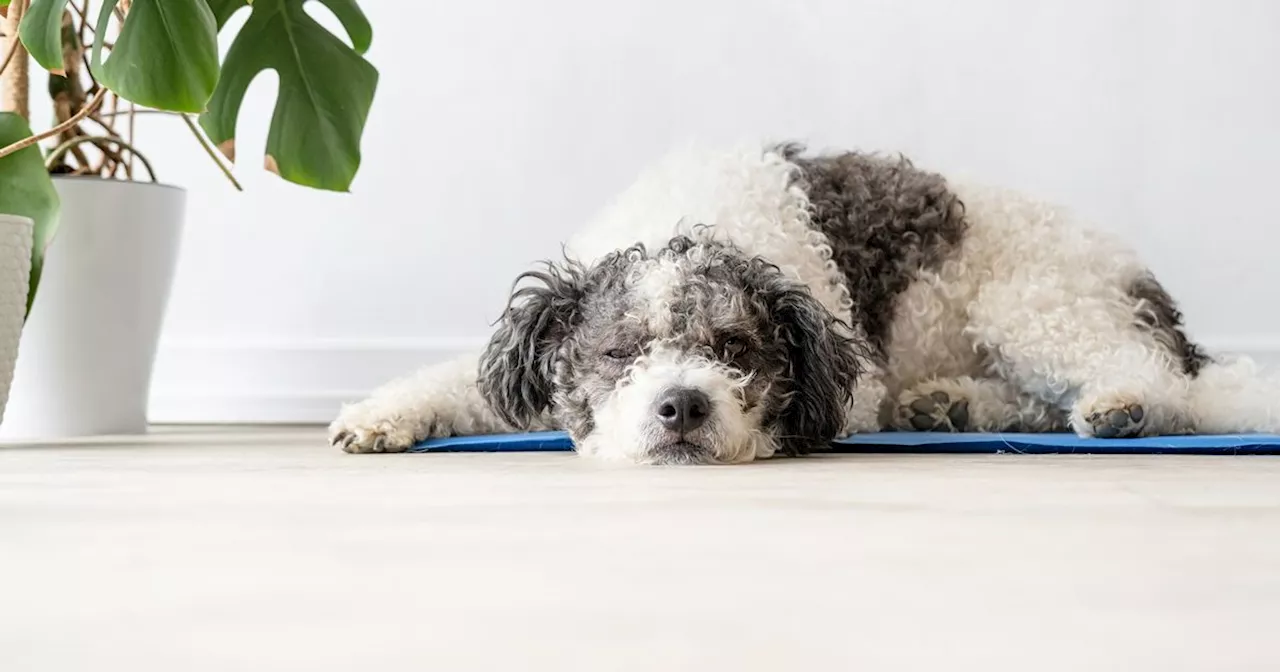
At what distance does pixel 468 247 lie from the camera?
4430 mm

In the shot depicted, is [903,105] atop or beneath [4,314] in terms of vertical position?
atop

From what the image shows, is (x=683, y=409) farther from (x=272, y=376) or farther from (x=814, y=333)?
(x=272, y=376)

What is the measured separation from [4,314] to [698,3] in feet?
7.88

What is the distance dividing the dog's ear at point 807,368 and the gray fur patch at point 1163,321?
101cm

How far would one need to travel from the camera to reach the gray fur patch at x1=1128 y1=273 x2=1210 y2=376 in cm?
332

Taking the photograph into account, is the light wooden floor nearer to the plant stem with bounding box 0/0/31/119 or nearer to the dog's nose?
the dog's nose

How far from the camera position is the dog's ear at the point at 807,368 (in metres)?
2.81

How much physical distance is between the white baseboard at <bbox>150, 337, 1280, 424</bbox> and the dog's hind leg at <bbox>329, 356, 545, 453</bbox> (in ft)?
4.02

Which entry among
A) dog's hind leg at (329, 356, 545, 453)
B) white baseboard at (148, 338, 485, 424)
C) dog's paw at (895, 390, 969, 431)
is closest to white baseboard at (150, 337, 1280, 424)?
white baseboard at (148, 338, 485, 424)

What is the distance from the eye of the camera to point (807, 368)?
2.83m

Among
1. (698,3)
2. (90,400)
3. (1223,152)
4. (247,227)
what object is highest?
(698,3)

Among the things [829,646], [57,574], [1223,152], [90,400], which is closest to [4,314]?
[90,400]

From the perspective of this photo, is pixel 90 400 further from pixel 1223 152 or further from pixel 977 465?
pixel 1223 152

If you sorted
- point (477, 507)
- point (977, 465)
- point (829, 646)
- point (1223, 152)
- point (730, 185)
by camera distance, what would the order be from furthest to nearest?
point (1223, 152) < point (730, 185) < point (977, 465) < point (477, 507) < point (829, 646)
